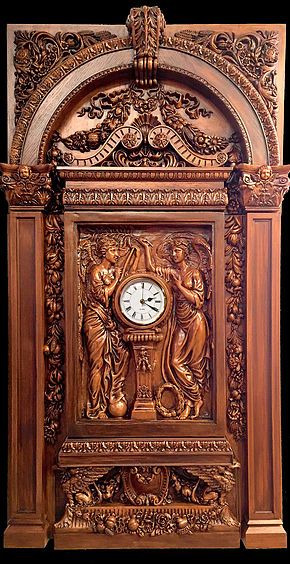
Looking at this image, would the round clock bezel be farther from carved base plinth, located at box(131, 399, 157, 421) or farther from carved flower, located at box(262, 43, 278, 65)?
carved flower, located at box(262, 43, 278, 65)

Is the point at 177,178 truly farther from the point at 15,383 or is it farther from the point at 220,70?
the point at 15,383

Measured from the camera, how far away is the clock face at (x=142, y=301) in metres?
3.43

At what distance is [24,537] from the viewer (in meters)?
3.41

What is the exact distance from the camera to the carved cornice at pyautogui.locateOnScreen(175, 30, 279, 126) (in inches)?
136

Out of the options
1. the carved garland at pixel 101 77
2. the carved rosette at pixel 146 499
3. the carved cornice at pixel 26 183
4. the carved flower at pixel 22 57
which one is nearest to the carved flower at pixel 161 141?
the carved garland at pixel 101 77

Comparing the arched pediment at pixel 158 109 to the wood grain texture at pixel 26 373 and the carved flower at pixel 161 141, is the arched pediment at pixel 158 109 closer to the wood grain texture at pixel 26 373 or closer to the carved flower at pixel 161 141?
the carved flower at pixel 161 141

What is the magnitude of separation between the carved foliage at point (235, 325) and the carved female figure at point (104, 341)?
57 cm

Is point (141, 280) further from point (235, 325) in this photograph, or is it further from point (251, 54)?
point (251, 54)

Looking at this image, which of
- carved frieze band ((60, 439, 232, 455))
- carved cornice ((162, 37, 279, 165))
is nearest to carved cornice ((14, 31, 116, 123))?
carved cornice ((162, 37, 279, 165))

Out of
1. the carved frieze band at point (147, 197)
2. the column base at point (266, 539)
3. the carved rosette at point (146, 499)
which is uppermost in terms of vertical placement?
the carved frieze band at point (147, 197)

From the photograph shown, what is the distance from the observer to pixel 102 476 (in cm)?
342

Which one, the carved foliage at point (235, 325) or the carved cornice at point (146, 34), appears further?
the carved foliage at point (235, 325)
